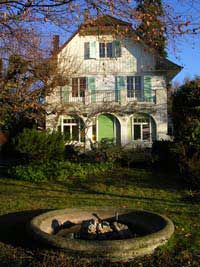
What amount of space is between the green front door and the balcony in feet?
5.24

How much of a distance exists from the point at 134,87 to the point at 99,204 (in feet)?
68.8

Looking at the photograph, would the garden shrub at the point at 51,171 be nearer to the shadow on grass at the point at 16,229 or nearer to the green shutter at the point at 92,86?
the shadow on grass at the point at 16,229

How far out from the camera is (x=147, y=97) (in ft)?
96.7

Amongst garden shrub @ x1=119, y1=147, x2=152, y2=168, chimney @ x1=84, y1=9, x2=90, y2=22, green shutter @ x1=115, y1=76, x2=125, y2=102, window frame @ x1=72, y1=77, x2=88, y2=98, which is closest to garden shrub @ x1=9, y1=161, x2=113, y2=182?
garden shrub @ x1=119, y1=147, x2=152, y2=168

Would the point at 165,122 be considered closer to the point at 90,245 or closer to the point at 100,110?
the point at 100,110

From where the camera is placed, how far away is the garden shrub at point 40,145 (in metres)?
15.7

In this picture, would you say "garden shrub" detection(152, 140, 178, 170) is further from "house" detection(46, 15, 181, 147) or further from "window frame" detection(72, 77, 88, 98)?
"window frame" detection(72, 77, 88, 98)

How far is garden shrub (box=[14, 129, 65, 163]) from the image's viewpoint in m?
15.7

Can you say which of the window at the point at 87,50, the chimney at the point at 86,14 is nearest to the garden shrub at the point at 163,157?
the chimney at the point at 86,14

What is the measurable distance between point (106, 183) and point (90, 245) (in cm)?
810

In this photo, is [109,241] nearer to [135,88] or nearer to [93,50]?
[135,88]

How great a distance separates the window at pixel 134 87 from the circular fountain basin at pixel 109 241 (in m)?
22.5

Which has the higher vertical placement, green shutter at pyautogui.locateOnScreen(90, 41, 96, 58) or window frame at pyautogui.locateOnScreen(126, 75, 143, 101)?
green shutter at pyautogui.locateOnScreen(90, 41, 96, 58)

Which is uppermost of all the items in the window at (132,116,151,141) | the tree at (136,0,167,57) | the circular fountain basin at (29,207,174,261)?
the tree at (136,0,167,57)
